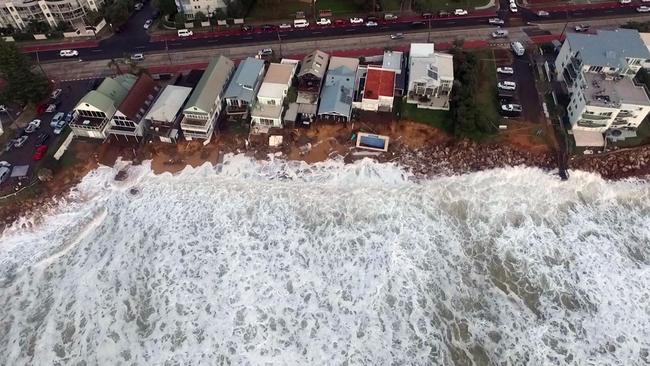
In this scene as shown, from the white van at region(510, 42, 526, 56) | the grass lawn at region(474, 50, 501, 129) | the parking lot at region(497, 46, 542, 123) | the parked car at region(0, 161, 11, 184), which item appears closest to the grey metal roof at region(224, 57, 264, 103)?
the parked car at region(0, 161, 11, 184)

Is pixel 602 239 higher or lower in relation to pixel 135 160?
lower

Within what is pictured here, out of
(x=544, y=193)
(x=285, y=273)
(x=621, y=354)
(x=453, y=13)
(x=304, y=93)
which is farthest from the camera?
(x=453, y=13)

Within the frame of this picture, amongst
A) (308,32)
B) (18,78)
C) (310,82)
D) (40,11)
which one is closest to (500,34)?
(308,32)

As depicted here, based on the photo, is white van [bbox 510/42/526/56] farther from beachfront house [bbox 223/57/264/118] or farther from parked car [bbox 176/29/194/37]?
parked car [bbox 176/29/194/37]

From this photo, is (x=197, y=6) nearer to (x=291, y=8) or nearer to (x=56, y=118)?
(x=291, y=8)

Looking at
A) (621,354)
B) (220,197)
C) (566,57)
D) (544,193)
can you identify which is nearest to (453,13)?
(566,57)

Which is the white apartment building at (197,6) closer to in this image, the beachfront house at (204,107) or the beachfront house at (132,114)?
the beachfront house at (204,107)

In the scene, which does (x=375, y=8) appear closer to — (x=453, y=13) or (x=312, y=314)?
(x=453, y=13)
